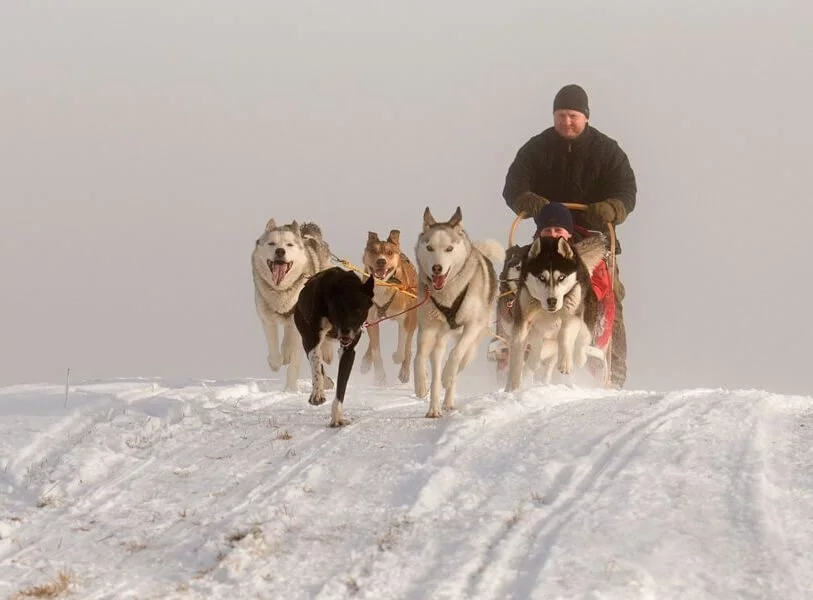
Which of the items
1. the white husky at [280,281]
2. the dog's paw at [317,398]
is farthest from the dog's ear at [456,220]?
the white husky at [280,281]

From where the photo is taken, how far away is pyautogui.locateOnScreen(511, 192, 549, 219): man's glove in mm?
9609

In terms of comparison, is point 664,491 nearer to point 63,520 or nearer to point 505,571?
point 505,571

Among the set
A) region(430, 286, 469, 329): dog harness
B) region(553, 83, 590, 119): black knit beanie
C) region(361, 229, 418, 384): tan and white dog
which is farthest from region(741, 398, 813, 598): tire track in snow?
region(361, 229, 418, 384): tan and white dog

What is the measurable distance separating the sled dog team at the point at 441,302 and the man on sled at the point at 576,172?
0.61 meters

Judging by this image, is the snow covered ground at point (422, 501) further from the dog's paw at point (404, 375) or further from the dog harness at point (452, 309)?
the dog's paw at point (404, 375)

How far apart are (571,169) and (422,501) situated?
19.8 feet

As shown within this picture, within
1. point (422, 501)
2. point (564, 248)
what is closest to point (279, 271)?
point (564, 248)

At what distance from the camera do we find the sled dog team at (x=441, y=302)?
23.8 ft

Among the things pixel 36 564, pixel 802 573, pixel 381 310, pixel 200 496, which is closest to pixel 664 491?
pixel 802 573

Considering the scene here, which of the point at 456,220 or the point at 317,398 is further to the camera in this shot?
the point at 456,220

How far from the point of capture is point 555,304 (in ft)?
26.9

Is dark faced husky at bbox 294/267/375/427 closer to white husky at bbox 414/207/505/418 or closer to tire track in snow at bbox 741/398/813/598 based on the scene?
white husky at bbox 414/207/505/418

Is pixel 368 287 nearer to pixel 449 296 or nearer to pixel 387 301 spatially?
pixel 449 296

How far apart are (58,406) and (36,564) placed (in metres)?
3.81
